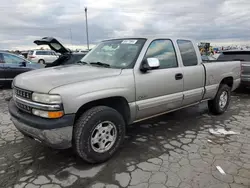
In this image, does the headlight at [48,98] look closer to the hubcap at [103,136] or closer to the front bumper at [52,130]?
the front bumper at [52,130]

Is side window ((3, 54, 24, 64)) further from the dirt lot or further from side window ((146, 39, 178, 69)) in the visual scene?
side window ((146, 39, 178, 69))

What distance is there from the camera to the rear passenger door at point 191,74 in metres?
4.43

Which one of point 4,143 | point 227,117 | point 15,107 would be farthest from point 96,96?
point 227,117

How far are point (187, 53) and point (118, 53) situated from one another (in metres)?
1.55

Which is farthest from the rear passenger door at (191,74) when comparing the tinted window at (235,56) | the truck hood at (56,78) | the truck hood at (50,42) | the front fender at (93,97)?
the truck hood at (50,42)

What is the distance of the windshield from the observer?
3.71 m

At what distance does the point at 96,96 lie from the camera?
301 cm

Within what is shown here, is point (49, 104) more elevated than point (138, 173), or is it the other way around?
point (49, 104)

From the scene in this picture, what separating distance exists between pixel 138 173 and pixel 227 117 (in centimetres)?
339

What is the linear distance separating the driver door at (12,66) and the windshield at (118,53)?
593 centimetres

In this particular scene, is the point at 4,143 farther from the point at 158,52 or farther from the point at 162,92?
the point at 158,52

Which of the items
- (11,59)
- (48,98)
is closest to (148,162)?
(48,98)

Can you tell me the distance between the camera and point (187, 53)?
4.65 m

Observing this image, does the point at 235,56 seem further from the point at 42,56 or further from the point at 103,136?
the point at 42,56
